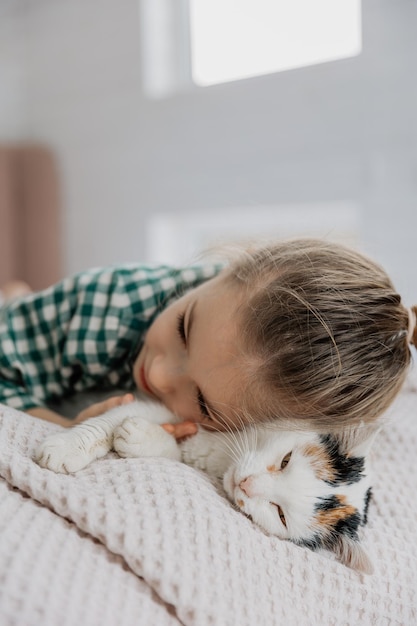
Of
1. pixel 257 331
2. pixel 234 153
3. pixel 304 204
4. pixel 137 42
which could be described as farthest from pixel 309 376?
pixel 137 42

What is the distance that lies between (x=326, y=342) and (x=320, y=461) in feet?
0.50

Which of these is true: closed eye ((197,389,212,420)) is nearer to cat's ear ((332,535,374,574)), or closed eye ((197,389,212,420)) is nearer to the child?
the child

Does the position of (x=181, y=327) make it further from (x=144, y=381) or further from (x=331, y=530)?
(x=331, y=530)

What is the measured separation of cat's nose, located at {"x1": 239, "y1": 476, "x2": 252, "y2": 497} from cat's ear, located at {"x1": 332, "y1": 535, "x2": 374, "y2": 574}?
0.41 feet

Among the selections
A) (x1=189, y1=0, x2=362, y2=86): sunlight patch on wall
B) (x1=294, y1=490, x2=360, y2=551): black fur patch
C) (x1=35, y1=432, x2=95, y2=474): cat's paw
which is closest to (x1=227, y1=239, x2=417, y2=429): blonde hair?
(x1=294, y1=490, x2=360, y2=551): black fur patch

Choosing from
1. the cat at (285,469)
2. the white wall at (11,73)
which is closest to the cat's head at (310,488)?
the cat at (285,469)

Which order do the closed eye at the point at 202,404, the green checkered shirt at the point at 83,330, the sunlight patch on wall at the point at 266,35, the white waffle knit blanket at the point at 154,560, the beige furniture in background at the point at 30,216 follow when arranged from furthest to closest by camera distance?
the beige furniture in background at the point at 30,216 → the sunlight patch on wall at the point at 266,35 → the green checkered shirt at the point at 83,330 → the closed eye at the point at 202,404 → the white waffle knit blanket at the point at 154,560

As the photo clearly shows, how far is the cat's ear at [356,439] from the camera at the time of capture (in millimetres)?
833

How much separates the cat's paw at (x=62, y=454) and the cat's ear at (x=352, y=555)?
0.32m

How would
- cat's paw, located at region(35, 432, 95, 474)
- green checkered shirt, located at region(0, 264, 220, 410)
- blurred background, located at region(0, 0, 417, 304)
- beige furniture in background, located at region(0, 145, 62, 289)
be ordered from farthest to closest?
beige furniture in background, located at region(0, 145, 62, 289), blurred background, located at region(0, 0, 417, 304), green checkered shirt, located at region(0, 264, 220, 410), cat's paw, located at region(35, 432, 95, 474)

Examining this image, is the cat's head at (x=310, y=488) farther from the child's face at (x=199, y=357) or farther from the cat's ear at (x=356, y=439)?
the child's face at (x=199, y=357)

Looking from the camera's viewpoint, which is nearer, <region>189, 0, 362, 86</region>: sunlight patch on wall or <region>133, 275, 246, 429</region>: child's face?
<region>133, 275, 246, 429</region>: child's face

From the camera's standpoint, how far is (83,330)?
1.26 metres

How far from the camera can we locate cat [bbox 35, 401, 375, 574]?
76cm
